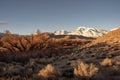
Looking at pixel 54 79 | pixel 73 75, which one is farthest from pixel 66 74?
pixel 54 79

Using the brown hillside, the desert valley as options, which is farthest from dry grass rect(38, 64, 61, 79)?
the brown hillside

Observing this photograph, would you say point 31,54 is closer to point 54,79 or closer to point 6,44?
point 6,44

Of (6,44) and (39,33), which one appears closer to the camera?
(6,44)

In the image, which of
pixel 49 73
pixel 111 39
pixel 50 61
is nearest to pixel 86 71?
pixel 49 73

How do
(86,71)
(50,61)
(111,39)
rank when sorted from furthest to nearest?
(111,39), (50,61), (86,71)

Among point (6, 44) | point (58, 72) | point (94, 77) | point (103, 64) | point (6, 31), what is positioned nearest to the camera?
point (94, 77)

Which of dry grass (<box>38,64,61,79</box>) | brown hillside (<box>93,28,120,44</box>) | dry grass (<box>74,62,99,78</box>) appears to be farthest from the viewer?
brown hillside (<box>93,28,120,44</box>)

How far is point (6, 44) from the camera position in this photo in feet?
74.3

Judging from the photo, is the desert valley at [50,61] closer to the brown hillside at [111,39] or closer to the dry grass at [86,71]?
the dry grass at [86,71]

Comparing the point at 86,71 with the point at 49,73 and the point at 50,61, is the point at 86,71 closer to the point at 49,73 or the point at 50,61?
the point at 49,73

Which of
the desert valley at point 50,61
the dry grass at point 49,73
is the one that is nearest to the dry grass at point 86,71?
the desert valley at point 50,61

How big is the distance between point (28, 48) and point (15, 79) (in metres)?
11.8

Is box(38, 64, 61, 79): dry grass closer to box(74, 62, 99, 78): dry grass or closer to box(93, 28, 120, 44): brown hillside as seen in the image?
box(74, 62, 99, 78): dry grass

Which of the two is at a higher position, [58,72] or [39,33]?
[39,33]
